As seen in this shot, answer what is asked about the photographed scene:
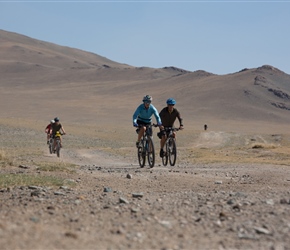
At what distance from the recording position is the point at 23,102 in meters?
139

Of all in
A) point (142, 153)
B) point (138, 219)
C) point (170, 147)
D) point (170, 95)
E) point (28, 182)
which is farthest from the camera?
point (170, 95)

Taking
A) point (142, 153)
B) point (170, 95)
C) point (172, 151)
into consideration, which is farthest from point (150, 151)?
point (170, 95)

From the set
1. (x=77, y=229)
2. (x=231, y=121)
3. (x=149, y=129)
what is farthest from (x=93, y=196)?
(x=231, y=121)

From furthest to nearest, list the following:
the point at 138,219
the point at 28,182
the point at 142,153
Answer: the point at 142,153
the point at 28,182
the point at 138,219

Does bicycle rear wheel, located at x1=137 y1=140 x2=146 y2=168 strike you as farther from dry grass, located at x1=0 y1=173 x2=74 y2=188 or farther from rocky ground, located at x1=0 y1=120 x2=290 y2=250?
rocky ground, located at x1=0 y1=120 x2=290 y2=250

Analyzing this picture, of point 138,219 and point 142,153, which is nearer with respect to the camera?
point 138,219

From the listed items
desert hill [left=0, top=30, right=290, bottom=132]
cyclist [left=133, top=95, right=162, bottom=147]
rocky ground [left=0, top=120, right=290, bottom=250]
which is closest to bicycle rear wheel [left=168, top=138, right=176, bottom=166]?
cyclist [left=133, top=95, right=162, bottom=147]

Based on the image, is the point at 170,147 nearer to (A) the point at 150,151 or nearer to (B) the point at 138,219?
(A) the point at 150,151

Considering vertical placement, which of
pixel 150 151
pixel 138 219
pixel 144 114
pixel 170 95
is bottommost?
pixel 138 219

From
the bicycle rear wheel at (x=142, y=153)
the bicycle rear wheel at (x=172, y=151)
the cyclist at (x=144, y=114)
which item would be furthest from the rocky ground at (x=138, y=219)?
the bicycle rear wheel at (x=172, y=151)

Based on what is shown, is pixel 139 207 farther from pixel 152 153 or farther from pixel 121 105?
pixel 121 105

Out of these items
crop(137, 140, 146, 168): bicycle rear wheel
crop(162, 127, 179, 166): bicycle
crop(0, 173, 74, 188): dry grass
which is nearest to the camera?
crop(0, 173, 74, 188): dry grass

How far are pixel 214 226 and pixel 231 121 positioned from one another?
394ft

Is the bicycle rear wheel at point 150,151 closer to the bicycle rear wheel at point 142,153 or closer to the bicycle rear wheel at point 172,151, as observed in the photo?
the bicycle rear wheel at point 142,153
